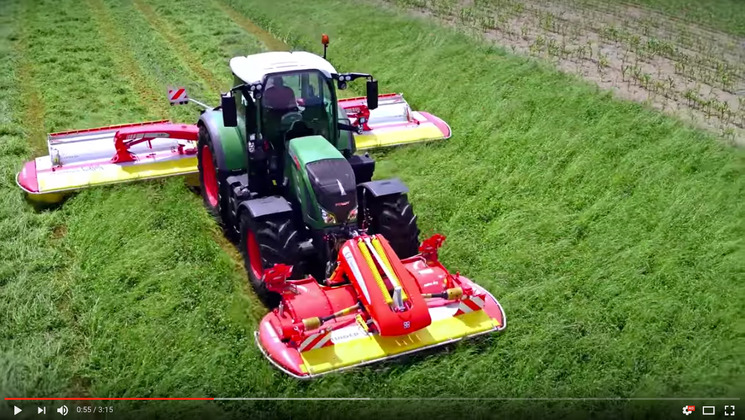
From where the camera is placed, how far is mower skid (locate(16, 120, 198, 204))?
9359mm

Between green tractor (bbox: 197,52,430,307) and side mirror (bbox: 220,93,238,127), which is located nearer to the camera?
green tractor (bbox: 197,52,430,307)

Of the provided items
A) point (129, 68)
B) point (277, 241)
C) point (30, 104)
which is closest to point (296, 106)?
point (277, 241)

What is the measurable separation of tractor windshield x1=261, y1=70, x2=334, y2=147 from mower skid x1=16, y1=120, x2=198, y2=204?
2.64m

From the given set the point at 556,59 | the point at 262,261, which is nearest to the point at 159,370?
the point at 262,261

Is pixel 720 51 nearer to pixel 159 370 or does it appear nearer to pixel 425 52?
pixel 425 52

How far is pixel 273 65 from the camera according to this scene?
8047 mm

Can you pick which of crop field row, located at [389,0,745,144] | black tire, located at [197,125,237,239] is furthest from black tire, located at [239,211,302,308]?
crop field row, located at [389,0,745,144]

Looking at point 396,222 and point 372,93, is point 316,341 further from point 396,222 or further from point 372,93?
point 372,93

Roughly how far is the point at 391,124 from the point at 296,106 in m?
4.11

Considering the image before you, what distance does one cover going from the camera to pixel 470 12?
59.9 ft

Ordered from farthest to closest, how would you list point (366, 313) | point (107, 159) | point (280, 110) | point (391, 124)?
point (391, 124), point (107, 159), point (280, 110), point (366, 313)

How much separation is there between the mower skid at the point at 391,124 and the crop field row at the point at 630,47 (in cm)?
346

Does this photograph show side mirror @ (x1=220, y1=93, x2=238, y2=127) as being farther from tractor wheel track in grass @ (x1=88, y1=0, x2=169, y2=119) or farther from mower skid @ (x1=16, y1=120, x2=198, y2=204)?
tractor wheel track in grass @ (x1=88, y1=0, x2=169, y2=119)

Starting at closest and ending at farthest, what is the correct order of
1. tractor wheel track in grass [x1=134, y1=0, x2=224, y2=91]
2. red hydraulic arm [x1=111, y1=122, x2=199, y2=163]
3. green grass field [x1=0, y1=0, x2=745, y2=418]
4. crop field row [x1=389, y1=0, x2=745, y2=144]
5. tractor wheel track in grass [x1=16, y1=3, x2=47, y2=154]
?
green grass field [x1=0, y1=0, x2=745, y2=418] < red hydraulic arm [x1=111, y1=122, x2=199, y2=163] < tractor wheel track in grass [x1=16, y1=3, x2=47, y2=154] < crop field row [x1=389, y1=0, x2=745, y2=144] < tractor wheel track in grass [x1=134, y1=0, x2=224, y2=91]
